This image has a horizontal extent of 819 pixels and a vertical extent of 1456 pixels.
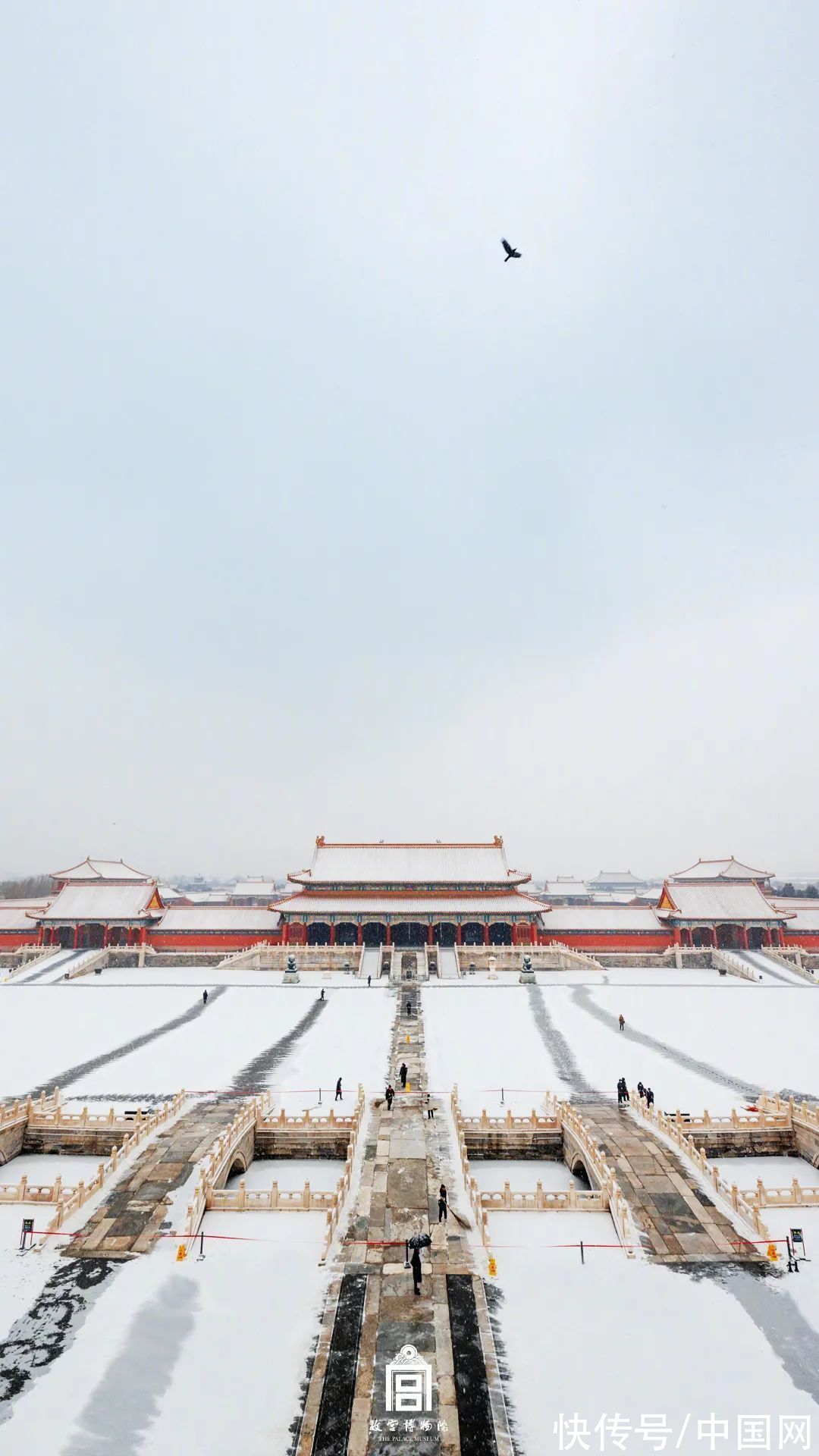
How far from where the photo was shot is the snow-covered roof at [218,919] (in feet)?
191

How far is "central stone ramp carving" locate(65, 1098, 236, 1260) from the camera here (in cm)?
1636

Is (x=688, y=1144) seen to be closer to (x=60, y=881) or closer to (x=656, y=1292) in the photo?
(x=656, y=1292)

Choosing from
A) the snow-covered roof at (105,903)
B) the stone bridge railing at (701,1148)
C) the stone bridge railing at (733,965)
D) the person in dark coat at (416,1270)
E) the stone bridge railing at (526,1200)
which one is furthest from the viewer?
the snow-covered roof at (105,903)

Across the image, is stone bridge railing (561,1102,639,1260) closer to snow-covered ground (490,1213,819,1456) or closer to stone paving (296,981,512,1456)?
snow-covered ground (490,1213,819,1456)

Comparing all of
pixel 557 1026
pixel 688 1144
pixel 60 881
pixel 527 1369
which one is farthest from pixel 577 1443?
pixel 60 881

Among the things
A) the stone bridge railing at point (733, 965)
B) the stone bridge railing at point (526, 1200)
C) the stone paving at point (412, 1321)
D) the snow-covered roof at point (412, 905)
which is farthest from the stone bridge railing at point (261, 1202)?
the stone bridge railing at point (733, 965)

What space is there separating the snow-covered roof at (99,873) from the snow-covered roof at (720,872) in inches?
1991

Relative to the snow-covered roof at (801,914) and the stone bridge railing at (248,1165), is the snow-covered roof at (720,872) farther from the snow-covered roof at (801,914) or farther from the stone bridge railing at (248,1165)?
the stone bridge railing at (248,1165)

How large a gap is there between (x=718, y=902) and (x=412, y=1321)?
5161 cm

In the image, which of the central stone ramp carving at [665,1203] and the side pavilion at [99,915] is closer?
the central stone ramp carving at [665,1203]

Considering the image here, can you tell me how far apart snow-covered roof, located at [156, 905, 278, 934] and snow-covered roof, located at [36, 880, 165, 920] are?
4.90 ft

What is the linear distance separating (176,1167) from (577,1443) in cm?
1294

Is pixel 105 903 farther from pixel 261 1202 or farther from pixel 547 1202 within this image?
pixel 547 1202

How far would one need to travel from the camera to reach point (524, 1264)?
15.9 m
